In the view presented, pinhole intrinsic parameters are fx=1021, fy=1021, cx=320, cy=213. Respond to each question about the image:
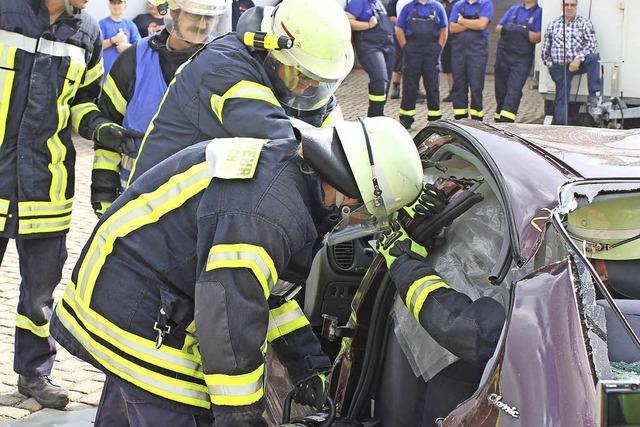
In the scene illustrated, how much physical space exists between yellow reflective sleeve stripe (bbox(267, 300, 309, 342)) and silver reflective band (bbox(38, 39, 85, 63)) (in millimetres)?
1902

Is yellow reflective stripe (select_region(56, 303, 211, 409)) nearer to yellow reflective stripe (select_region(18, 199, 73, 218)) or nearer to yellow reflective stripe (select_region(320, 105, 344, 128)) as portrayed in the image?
yellow reflective stripe (select_region(320, 105, 344, 128))

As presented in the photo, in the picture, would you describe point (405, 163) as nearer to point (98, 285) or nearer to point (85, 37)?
point (98, 285)

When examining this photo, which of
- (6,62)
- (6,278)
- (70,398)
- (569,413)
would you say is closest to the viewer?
(569,413)

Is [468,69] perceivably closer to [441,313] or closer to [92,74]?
[92,74]

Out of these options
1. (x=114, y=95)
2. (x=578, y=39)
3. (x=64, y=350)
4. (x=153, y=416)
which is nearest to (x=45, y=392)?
(x=64, y=350)

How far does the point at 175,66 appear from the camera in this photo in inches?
177

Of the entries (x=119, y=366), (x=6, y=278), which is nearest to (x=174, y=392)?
(x=119, y=366)

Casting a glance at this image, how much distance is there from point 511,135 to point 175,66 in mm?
2042

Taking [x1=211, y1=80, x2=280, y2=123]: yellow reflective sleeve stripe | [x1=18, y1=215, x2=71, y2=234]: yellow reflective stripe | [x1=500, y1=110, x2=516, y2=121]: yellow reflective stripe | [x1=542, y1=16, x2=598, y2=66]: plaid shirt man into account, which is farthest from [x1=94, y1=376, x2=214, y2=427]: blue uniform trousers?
[x1=500, y1=110, x2=516, y2=121]: yellow reflective stripe

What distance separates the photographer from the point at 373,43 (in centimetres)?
1248

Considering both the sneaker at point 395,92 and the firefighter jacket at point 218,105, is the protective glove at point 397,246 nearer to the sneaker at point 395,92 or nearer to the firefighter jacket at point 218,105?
the firefighter jacket at point 218,105

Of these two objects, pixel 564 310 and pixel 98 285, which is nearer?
pixel 564 310

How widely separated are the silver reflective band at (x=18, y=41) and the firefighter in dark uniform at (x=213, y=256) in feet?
5.62

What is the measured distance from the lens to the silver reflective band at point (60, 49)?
448 centimetres
